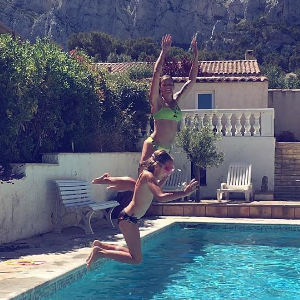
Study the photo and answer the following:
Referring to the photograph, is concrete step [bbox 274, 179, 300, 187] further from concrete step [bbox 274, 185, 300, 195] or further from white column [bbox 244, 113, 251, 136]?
white column [bbox 244, 113, 251, 136]

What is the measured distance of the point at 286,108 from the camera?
2462 cm

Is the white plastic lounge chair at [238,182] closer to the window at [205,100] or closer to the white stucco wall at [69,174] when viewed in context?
the white stucco wall at [69,174]

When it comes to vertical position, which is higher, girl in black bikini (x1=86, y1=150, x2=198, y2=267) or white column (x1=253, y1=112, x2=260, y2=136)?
white column (x1=253, y1=112, x2=260, y2=136)

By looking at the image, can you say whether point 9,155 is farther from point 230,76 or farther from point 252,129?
point 230,76

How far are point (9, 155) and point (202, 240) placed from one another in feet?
14.7

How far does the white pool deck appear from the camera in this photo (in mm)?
7000

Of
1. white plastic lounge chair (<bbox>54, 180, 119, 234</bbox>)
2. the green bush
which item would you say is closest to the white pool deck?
white plastic lounge chair (<bbox>54, 180, 119, 234</bbox>)

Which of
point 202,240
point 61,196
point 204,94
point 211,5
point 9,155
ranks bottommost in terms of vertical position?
point 202,240

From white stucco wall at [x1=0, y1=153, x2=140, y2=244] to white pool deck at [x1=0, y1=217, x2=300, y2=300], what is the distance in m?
0.28

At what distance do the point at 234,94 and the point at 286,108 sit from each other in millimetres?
3969

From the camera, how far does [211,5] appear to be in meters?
87.5

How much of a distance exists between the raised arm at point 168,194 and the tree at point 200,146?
10398 millimetres

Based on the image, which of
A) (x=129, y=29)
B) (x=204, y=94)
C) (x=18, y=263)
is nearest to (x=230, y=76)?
(x=204, y=94)

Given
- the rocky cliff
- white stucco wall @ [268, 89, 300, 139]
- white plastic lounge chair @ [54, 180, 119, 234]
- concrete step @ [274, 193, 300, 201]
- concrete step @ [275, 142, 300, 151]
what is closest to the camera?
white plastic lounge chair @ [54, 180, 119, 234]
